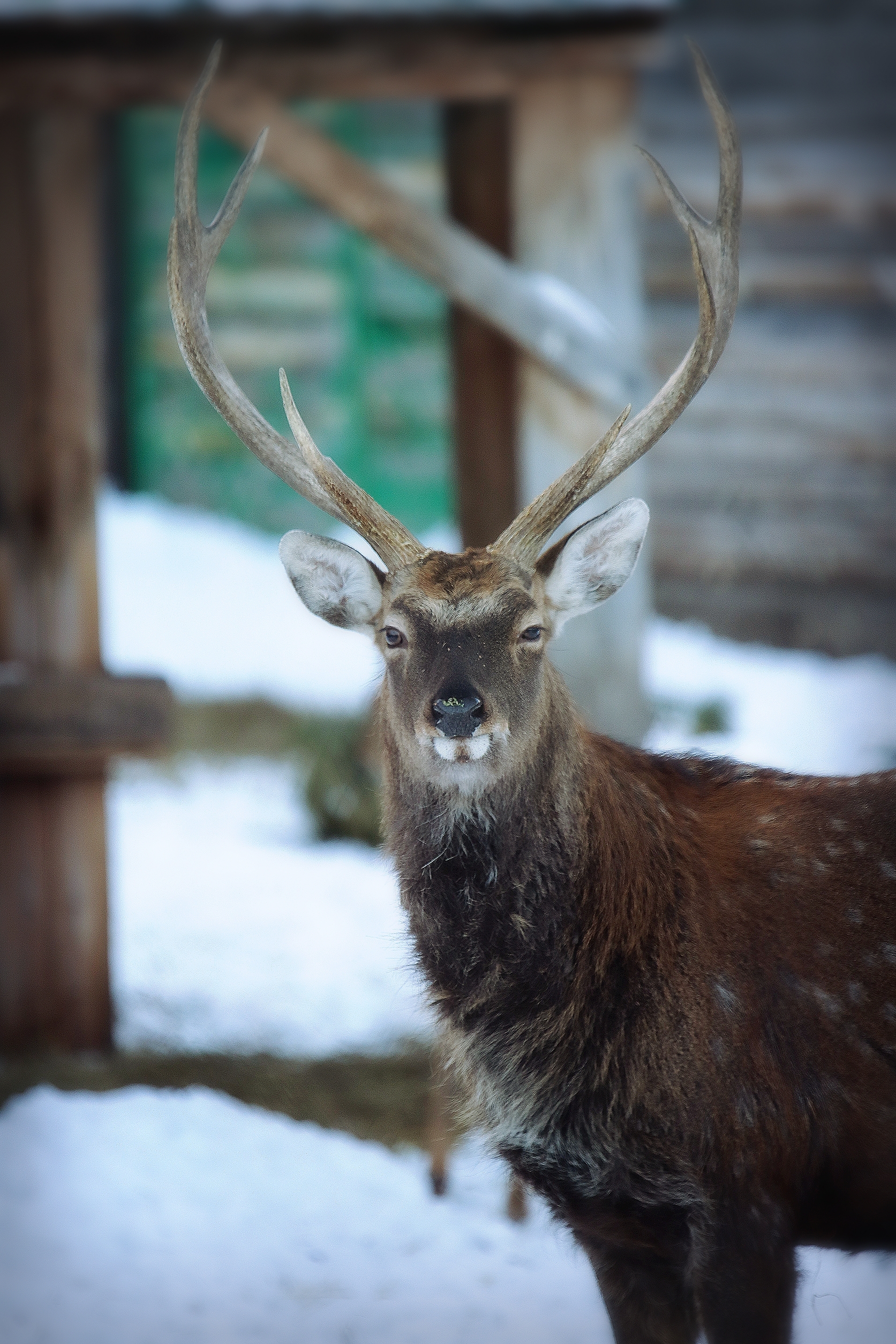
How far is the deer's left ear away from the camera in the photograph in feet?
10.8

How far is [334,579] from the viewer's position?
339cm

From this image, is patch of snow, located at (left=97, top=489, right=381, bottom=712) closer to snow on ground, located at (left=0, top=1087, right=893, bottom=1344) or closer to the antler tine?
snow on ground, located at (left=0, top=1087, right=893, bottom=1344)

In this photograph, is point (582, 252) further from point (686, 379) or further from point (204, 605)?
point (204, 605)

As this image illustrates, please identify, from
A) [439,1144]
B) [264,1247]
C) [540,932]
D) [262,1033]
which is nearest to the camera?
[540,932]

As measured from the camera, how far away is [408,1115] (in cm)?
507

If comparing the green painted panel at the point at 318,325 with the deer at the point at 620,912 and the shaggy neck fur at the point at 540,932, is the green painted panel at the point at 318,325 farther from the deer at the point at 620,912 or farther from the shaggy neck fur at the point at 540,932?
the shaggy neck fur at the point at 540,932

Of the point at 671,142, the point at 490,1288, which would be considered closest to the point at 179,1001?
the point at 490,1288

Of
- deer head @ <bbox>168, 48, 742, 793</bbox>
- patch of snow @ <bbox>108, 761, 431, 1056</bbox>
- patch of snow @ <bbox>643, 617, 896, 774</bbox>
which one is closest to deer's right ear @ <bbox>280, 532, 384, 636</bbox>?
deer head @ <bbox>168, 48, 742, 793</bbox>

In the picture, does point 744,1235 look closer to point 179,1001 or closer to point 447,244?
point 447,244

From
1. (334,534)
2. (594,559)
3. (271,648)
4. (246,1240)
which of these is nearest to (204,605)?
(271,648)

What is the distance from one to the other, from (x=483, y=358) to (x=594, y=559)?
76.0 inches

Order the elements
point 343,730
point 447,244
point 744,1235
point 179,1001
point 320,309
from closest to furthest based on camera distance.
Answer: point 744,1235 → point 447,244 → point 179,1001 → point 343,730 → point 320,309

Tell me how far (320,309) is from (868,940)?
6.79 m

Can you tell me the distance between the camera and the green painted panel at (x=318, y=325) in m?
8.88
